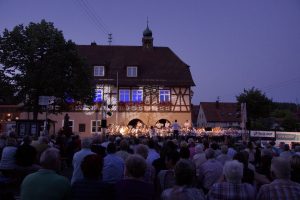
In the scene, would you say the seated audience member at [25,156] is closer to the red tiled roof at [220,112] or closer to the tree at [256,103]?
the tree at [256,103]

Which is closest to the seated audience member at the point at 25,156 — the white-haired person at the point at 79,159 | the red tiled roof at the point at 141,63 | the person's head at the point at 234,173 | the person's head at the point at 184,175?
the white-haired person at the point at 79,159

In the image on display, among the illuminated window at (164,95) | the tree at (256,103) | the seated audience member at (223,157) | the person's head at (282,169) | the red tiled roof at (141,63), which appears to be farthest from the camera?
the tree at (256,103)

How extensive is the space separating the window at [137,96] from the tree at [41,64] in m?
11.3

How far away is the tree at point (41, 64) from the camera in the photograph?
34156 millimetres

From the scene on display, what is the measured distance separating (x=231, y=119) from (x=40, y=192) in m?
71.9

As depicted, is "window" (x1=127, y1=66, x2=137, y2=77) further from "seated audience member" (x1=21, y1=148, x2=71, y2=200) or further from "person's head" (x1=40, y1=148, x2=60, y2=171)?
"seated audience member" (x1=21, y1=148, x2=71, y2=200)

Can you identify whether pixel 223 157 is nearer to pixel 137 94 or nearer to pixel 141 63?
pixel 137 94

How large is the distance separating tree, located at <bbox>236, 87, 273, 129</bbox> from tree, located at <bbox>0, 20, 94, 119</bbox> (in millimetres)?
28459

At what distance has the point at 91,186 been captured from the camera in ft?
16.6

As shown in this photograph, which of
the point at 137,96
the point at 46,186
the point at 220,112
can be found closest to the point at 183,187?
the point at 46,186

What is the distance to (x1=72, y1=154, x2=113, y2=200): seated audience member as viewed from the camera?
5.04 metres

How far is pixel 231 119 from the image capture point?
247 ft

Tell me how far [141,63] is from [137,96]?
176 inches

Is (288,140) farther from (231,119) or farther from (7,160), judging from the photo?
(231,119)
